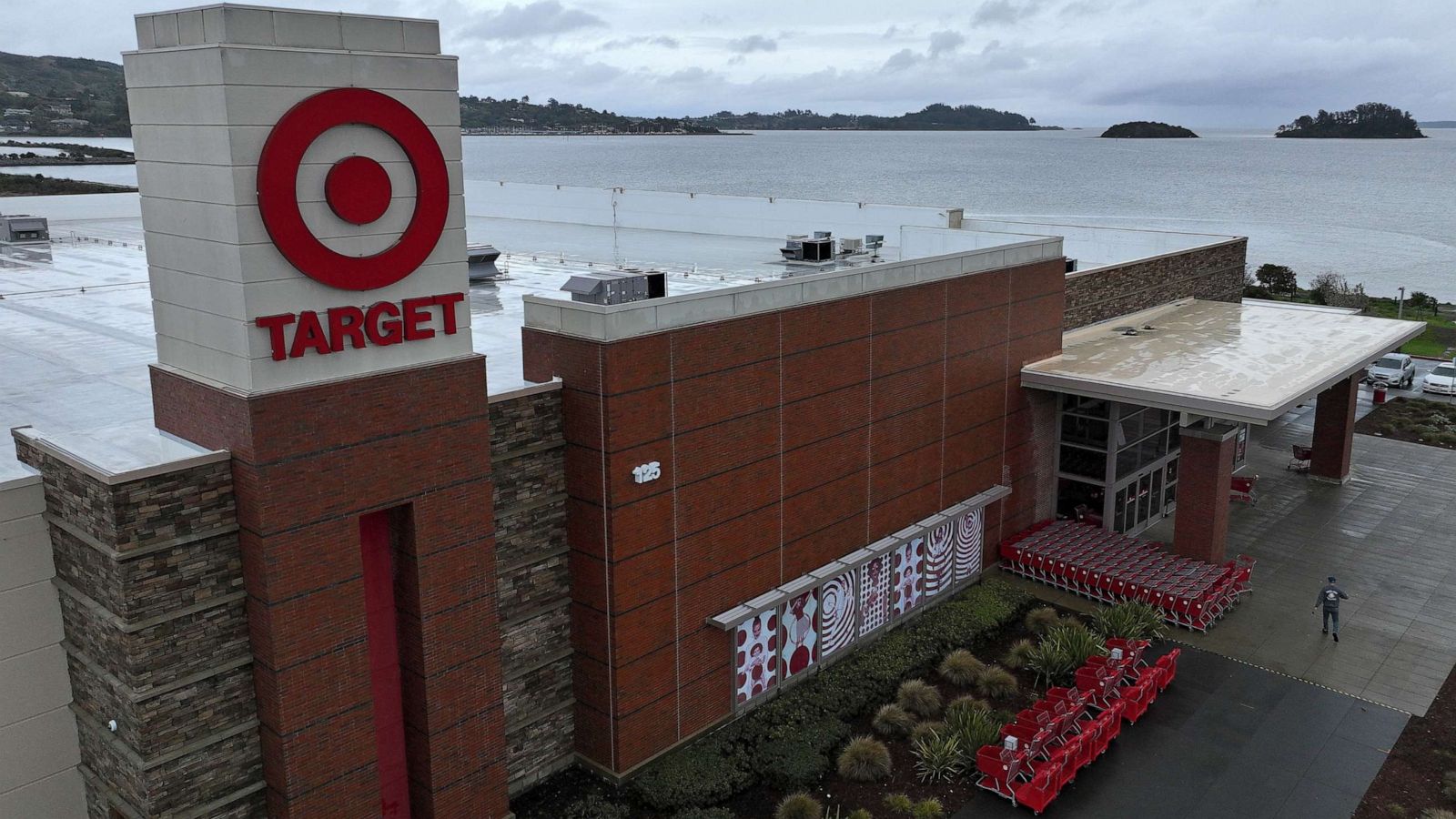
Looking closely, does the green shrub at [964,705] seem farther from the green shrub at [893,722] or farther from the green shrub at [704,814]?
the green shrub at [704,814]

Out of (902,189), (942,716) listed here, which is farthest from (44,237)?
(902,189)

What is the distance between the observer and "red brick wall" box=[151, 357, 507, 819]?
1251 cm

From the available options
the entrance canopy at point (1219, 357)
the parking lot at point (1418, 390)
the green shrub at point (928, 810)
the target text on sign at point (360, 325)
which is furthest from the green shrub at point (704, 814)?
the parking lot at point (1418, 390)

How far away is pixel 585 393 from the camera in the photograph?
1625 centimetres

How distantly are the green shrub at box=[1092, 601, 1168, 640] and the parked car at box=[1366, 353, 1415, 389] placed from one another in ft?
100

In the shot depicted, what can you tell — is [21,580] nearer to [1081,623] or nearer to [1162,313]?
[1081,623]

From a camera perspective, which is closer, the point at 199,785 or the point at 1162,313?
the point at 199,785

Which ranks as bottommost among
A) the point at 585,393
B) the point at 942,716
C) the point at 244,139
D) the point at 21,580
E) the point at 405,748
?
the point at 942,716

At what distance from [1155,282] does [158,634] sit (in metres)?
30.2

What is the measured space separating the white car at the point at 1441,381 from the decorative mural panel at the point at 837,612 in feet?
118

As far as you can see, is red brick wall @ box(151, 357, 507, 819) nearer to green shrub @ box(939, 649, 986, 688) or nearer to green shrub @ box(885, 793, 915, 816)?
green shrub @ box(885, 793, 915, 816)

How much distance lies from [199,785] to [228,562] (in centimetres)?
276

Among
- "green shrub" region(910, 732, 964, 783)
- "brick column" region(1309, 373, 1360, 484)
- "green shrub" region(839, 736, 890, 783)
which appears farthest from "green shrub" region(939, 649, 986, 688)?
"brick column" region(1309, 373, 1360, 484)

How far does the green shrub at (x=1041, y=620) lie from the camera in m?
22.9
